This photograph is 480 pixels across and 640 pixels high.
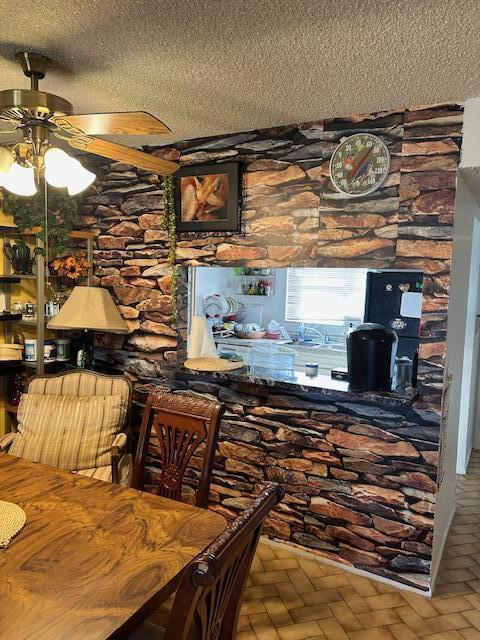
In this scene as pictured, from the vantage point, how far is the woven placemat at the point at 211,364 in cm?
277

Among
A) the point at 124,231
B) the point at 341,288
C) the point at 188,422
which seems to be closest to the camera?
the point at 188,422

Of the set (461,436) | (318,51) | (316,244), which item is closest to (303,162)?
(316,244)

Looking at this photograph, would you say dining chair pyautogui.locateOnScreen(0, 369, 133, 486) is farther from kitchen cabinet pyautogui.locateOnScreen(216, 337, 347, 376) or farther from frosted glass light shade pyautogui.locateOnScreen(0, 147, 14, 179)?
frosted glass light shade pyautogui.locateOnScreen(0, 147, 14, 179)

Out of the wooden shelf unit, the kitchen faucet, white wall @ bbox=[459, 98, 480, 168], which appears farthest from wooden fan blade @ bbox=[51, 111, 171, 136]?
the kitchen faucet

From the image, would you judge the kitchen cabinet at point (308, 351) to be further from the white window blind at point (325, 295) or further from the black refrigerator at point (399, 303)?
the black refrigerator at point (399, 303)

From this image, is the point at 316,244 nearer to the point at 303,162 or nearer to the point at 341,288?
the point at 303,162

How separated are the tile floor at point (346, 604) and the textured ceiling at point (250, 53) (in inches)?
91.9

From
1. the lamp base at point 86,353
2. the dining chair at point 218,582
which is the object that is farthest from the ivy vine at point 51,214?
the dining chair at point 218,582

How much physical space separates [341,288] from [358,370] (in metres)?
1.20

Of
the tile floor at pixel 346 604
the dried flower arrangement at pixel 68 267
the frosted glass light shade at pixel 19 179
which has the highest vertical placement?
the frosted glass light shade at pixel 19 179

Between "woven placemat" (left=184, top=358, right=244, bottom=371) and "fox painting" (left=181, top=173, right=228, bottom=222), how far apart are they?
86cm

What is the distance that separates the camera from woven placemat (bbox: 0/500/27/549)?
52.9 inches

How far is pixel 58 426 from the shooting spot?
2.61 m

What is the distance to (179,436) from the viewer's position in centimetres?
198
